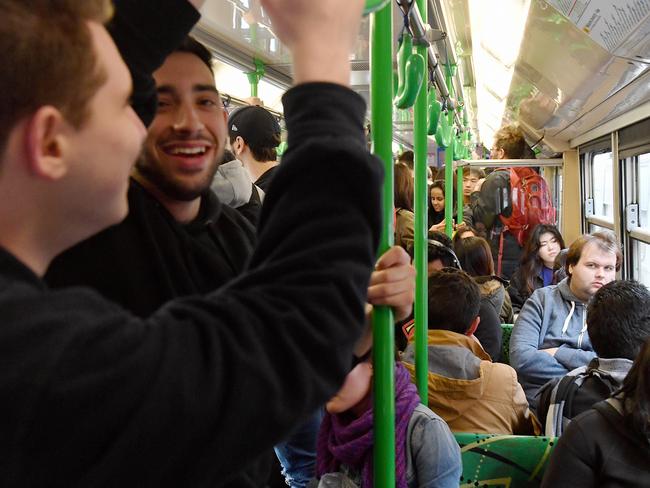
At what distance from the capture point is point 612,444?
1596 mm

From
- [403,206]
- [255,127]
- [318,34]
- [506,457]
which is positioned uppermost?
[255,127]

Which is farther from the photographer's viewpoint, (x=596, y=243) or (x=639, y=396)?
(x=596, y=243)

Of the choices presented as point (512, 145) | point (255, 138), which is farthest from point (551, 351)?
point (512, 145)

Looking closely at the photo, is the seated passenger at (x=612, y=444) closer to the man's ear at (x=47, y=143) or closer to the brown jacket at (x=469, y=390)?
the brown jacket at (x=469, y=390)

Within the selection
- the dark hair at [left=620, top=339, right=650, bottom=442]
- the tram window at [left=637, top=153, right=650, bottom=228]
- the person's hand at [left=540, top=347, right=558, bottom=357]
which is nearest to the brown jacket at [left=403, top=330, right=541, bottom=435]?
the dark hair at [left=620, top=339, right=650, bottom=442]

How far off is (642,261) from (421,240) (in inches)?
116

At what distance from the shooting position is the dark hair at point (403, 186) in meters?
3.77

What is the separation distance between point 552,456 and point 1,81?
61.7 inches

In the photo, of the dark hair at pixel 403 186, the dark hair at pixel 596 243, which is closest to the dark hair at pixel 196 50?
the dark hair at pixel 596 243

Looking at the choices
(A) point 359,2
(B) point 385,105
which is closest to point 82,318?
(A) point 359,2

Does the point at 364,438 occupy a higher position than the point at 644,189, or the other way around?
the point at 644,189

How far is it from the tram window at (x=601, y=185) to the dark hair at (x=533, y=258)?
1.47m

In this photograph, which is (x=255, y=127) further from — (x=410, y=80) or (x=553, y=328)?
(x=553, y=328)

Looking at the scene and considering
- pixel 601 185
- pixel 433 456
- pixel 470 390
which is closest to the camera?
pixel 433 456
